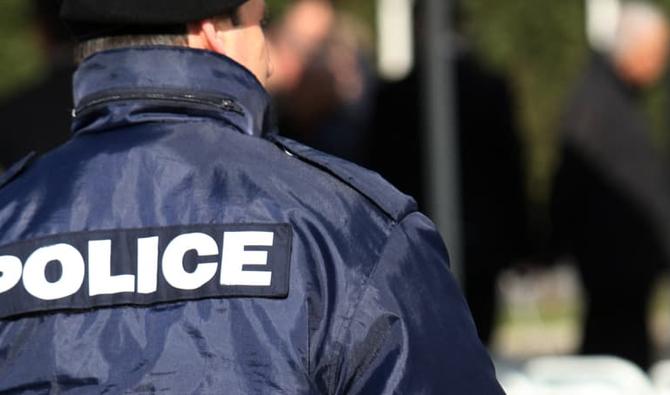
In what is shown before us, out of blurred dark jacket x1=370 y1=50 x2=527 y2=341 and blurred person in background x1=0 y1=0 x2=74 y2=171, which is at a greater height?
blurred person in background x1=0 y1=0 x2=74 y2=171

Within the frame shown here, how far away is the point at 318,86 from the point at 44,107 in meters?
1.50

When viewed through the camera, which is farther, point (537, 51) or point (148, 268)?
point (537, 51)

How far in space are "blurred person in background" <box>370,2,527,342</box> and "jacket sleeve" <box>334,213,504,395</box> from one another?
402 centimetres

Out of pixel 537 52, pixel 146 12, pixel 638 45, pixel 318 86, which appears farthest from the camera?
pixel 537 52

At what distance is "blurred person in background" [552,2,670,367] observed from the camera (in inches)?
252

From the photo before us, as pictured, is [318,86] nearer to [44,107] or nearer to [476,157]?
[476,157]

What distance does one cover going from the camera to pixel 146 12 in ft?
6.31

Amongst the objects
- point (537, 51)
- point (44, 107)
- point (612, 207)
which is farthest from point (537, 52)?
point (44, 107)

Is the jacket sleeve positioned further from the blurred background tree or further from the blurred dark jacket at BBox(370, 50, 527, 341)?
the blurred background tree

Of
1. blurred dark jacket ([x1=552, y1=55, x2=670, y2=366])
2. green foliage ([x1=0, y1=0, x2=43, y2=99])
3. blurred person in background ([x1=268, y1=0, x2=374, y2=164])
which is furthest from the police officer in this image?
green foliage ([x1=0, y1=0, x2=43, y2=99])

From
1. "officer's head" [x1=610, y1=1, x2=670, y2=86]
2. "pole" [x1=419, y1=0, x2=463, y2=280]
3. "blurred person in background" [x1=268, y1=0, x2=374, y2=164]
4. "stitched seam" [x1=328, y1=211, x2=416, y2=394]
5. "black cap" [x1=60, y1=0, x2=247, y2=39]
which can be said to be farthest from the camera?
"officer's head" [x1=610, y1=1, x2=670, y2=86]

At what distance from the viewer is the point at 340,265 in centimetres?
183

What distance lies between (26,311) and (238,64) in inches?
15.1

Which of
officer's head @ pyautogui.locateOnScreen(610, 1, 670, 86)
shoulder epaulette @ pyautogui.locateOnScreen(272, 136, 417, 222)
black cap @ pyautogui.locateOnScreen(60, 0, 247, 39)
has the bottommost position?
shoulder epaulette @ pyautogui.locateOnScreen(272, 136, 417, 222)
